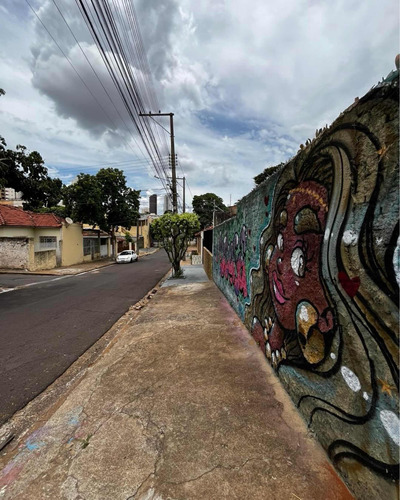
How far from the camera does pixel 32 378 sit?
3791 mm

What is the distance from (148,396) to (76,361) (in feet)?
6.70

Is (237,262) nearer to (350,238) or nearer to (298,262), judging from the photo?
(298,262)

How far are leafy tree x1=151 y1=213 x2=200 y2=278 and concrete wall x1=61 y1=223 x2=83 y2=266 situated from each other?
1146 centimetres

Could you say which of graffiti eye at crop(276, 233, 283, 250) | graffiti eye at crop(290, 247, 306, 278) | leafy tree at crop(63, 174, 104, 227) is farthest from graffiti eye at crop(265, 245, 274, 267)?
leafy tree at crop(63, 174, 104, 227)

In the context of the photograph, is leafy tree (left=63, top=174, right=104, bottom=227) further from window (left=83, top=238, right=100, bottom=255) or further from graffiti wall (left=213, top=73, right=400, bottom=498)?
graffiti wall (left=213, top=73, right=400, bottom=498)

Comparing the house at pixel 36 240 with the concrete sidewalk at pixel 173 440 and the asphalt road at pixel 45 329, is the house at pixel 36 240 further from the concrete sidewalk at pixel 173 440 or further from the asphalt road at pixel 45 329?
the concrete sidewalk at pixel 173 440

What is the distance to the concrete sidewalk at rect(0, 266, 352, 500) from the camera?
1.89 meters

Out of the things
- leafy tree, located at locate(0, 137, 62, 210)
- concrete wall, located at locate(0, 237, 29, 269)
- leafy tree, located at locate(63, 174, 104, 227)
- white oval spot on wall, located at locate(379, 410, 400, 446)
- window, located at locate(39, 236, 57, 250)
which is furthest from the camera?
leafy tree, located at locate(63, 174, 104, 227)

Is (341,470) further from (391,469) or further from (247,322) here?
(247,322)

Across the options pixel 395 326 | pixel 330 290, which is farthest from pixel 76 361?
pixel 395 326

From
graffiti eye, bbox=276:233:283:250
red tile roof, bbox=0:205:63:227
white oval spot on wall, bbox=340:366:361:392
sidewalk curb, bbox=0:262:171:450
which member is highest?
red tile roof, bbox=0:205:63:227

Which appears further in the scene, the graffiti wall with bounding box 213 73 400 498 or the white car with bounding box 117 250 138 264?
the white car with bounding box 117 250 138 264

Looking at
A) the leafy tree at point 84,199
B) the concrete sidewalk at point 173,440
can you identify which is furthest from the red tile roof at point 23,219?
the concrete sidewalk at point 173,440

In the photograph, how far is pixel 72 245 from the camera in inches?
847
